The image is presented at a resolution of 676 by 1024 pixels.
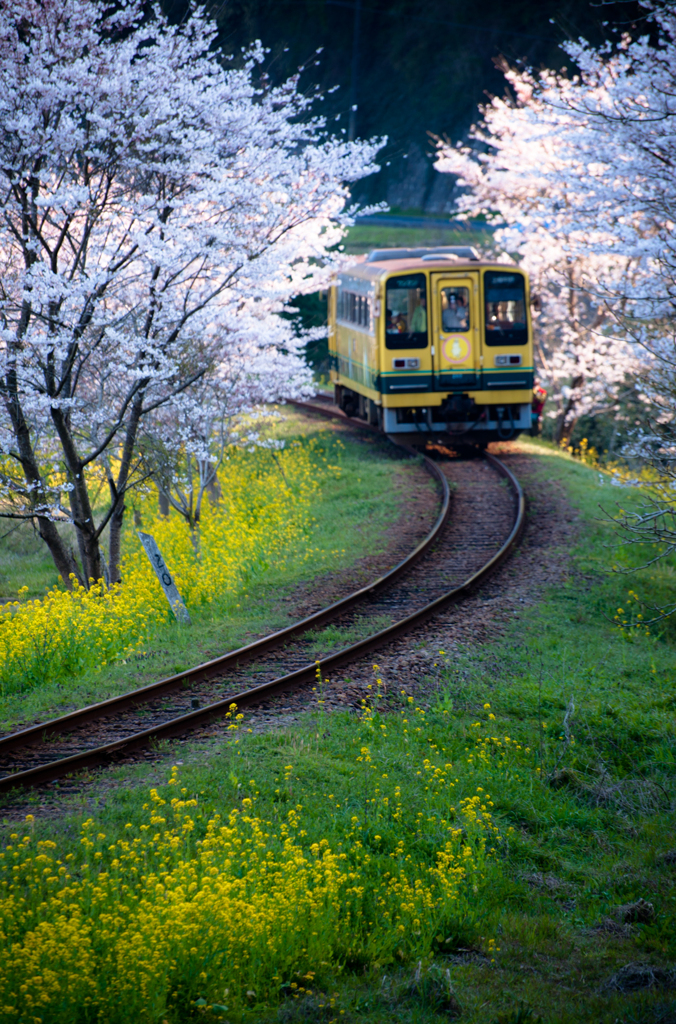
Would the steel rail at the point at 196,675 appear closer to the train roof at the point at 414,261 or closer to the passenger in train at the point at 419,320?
the passenger in train at the point at 419,320

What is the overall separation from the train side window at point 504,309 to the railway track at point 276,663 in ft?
15.8

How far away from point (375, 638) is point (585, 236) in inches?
475

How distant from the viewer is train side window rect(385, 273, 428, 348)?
54.2 ft

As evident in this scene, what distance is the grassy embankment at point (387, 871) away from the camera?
4340mm

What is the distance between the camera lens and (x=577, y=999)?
4.48 metres

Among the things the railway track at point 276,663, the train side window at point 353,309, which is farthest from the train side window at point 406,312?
the railway track at point 276,663

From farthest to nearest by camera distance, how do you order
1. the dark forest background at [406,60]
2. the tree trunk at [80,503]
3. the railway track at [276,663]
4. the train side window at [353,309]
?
the dark forest background at [406,60] → the train side window at [353,309] → the tree trunk at [80,503] → the railway track at [276,663]

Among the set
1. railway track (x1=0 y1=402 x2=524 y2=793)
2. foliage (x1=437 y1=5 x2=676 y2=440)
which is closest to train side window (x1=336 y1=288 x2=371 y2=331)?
foliage (x1=437 y1=5 x2=676 y2=440)

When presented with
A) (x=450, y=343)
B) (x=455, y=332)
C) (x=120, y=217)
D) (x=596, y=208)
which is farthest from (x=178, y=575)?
(x=596, y=208)

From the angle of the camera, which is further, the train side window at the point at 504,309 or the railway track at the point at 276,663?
the train side window at the point at 504,309

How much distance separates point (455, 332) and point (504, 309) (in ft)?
3.38

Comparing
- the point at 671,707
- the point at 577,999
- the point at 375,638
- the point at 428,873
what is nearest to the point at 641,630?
the point at 671,707

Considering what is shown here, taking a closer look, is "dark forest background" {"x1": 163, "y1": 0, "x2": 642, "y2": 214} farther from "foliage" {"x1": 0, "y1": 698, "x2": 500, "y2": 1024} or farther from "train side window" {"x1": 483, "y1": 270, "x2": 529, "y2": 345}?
"foliage" {"x1": 0, "y1": 698, "x2": 500, "y2": 1024}

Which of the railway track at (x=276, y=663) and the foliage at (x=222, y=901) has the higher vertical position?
the railway track at (x=276, y=663)
